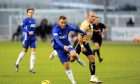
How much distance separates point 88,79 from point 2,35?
4262cm

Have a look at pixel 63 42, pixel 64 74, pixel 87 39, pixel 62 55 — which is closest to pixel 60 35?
pixel 63 42

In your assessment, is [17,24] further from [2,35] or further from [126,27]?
[126,27]

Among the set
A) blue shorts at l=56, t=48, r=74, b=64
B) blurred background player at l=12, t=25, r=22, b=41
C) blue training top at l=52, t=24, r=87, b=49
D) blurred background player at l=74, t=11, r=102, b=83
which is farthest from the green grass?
blurred background player at l=12, t=25, r=22, b=41

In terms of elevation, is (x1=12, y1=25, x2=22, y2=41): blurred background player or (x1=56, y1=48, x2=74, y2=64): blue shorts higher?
(x1=56, y1=48, x2=74, y2=64): blue shorts

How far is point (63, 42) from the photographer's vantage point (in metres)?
18.7

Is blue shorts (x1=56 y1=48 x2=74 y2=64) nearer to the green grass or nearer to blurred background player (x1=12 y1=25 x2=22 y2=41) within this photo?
the green grass

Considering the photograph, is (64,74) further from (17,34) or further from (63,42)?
(17,34)

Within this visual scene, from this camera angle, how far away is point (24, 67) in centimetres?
2662

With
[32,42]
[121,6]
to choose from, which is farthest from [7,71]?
[121,6]

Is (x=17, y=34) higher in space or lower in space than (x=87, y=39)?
lower

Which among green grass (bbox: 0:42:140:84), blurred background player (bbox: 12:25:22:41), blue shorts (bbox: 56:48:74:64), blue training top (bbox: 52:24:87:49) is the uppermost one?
blue training top (bbox: 52:24:87:49)

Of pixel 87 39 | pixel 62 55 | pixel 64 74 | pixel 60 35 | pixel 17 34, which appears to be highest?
pixel 60 35

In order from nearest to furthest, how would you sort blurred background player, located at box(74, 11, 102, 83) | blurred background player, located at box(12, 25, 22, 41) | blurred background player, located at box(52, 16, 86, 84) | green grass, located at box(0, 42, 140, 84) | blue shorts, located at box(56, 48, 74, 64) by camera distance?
blurred background player, located at box(52, 16, 86, 84)
blue shorts, located at box(56, 48, 74, 64)
blurred background player, located at box(74, 11, 102, 83)
green grass, located at box(0, 42, 140, 84)
blurred background player, located at box(12, 25, 22, 41)

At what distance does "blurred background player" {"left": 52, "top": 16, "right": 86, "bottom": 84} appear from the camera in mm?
18031
